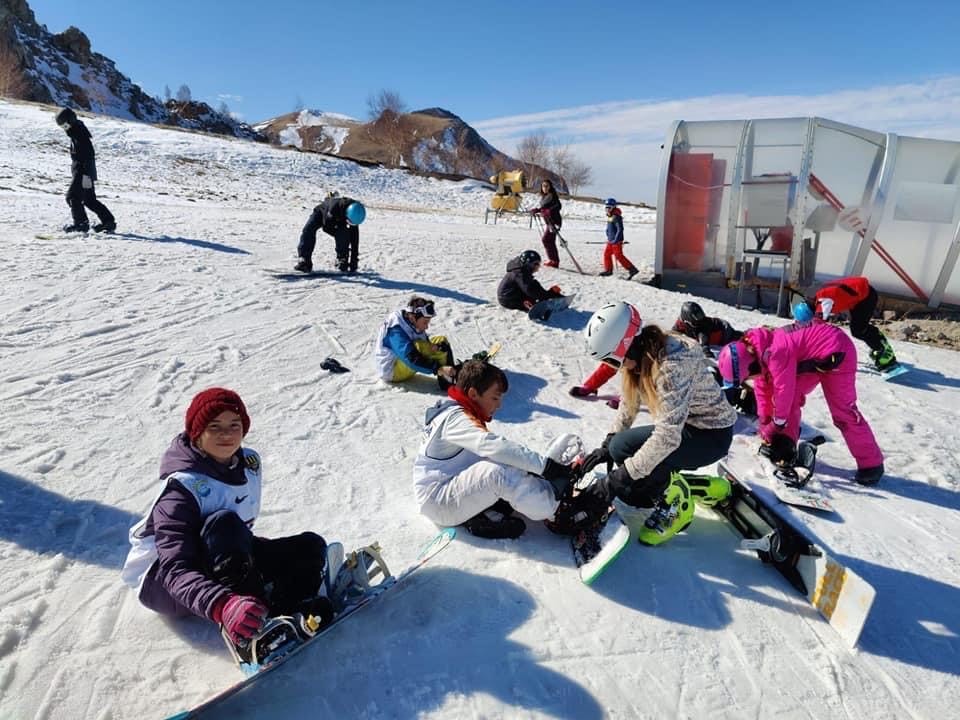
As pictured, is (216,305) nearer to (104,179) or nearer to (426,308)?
(426,308)

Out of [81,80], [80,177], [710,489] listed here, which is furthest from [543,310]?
[81,80]

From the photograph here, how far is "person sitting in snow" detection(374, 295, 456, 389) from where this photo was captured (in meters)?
5.93

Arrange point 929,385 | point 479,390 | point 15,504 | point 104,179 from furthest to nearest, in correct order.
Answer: point 104,179, point 929,385, point 15,504, point 479,390

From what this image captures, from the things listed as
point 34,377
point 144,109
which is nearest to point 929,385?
point 34,377

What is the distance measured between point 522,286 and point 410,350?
293cm

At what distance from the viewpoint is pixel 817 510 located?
443 cm

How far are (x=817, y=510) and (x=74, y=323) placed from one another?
24.4 ft

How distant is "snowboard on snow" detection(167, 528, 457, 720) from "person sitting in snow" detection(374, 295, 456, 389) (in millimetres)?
2693

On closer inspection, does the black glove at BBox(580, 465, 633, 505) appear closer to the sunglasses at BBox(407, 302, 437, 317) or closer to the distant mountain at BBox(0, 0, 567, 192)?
the sunglasses at BBox(407, 302, 437, 317)

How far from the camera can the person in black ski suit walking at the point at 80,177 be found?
9.84 m

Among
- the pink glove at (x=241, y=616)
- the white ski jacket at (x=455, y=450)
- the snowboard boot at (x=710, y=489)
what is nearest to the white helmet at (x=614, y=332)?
the white ski jacket at (x=455, y=450)

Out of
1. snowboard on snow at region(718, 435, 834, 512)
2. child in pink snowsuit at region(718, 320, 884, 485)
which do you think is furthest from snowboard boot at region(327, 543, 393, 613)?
child in pink snowsuit at region(718, 320, 884, 485)

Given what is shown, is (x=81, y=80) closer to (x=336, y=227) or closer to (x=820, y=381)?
(x=336, y=227)

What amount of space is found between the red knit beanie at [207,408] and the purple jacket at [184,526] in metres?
0.11
